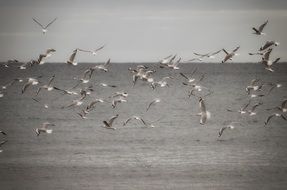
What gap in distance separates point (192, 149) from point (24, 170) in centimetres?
442

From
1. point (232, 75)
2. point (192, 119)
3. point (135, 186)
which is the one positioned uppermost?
point (232, 75)

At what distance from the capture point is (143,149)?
46.7 feet

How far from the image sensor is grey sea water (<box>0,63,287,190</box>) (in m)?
11.0

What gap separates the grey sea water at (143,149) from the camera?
11.0 meters

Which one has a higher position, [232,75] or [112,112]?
[232,75]

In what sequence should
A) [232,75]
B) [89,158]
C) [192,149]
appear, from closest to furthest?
[89,158] < [192,149] < [232,75]

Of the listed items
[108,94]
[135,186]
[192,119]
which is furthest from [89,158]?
[108,94]

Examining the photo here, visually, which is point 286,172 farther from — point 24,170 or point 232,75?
point 232,75

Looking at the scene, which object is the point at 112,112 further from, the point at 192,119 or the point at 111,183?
the point at 111,183

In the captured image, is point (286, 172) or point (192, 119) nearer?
point (286, 172)

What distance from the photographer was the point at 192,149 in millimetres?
14141

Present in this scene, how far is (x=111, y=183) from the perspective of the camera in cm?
1085

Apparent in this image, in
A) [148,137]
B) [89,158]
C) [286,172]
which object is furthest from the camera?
[148,137]

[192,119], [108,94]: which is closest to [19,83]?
[108,94]
